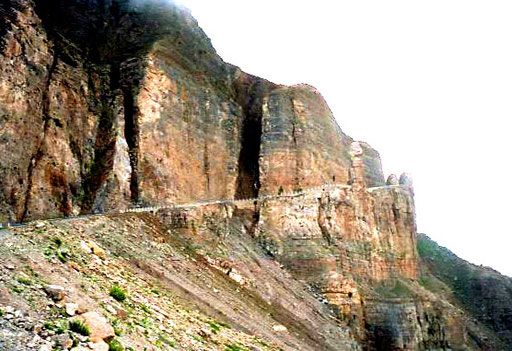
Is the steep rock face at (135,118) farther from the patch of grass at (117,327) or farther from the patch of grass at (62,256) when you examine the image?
the patch of grass at (117,327)

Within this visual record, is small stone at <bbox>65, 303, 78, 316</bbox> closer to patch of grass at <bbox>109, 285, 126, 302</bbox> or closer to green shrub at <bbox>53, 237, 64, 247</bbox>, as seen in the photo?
patch of grass at <bbox>109, 285, 126, 302</bbox>

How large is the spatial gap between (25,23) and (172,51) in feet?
41.3

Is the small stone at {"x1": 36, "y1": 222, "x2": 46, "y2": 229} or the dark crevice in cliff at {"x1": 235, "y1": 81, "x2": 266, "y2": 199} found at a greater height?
the dark crevice in cliff at {"x1": 235, "y1": 81, "x2": 266, "y2": 199}

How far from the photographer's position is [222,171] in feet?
151

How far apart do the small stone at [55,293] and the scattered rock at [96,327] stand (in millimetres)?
1038

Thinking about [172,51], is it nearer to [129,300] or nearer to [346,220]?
[346,220]

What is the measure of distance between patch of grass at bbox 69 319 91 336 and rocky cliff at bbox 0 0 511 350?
428 centimetres

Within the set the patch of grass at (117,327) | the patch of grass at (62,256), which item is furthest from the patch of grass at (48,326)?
the patch of grass at (62,256)

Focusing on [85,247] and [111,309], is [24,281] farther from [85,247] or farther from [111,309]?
[85,247]

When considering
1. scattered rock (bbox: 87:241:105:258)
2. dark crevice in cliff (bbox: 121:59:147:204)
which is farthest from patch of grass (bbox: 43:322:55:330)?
dark crevice in cliff (bbox: 121:59:147:204)

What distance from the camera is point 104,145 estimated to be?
1495 inches

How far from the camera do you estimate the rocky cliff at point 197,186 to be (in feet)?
88.7

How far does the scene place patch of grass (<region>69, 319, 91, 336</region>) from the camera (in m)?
11.3

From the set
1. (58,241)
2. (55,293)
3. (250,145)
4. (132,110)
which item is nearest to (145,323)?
(55,293)
